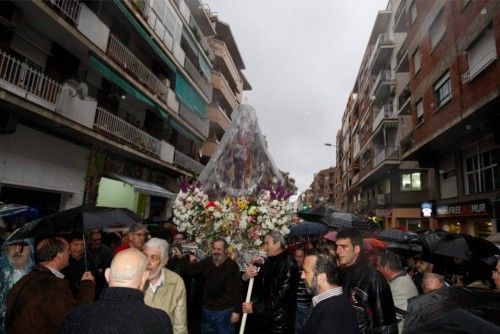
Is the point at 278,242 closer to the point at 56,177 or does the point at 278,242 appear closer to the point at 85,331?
the point at 85,331

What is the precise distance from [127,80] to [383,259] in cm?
1258

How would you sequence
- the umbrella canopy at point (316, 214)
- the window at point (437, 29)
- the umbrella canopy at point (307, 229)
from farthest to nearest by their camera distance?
the window at point (437, 29), the umbrella canopy at point (316, 214), the umbrella canopy at point (307, 229)

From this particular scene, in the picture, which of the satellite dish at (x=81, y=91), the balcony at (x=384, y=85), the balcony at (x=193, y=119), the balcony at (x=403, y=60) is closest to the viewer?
the satellite dish at (x=81, y=91)

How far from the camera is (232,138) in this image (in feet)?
21.5

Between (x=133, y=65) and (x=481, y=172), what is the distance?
15.0 m

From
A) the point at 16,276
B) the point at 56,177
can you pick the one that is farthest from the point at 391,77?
the point at 16,276

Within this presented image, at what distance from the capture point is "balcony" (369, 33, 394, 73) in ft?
94.9

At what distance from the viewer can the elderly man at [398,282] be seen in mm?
4105

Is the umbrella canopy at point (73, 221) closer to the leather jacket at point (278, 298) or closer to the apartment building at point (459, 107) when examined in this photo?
the leather jacket at point (278, 298)

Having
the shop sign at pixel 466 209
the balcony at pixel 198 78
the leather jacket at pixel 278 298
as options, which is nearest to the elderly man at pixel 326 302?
the leather jacket at pixel 278 298

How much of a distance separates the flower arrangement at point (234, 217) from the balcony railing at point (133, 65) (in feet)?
32.4

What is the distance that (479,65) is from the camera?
475 inches

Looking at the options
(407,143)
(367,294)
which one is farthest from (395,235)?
(407,143)

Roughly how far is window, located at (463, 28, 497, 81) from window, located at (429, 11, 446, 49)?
305 cm
